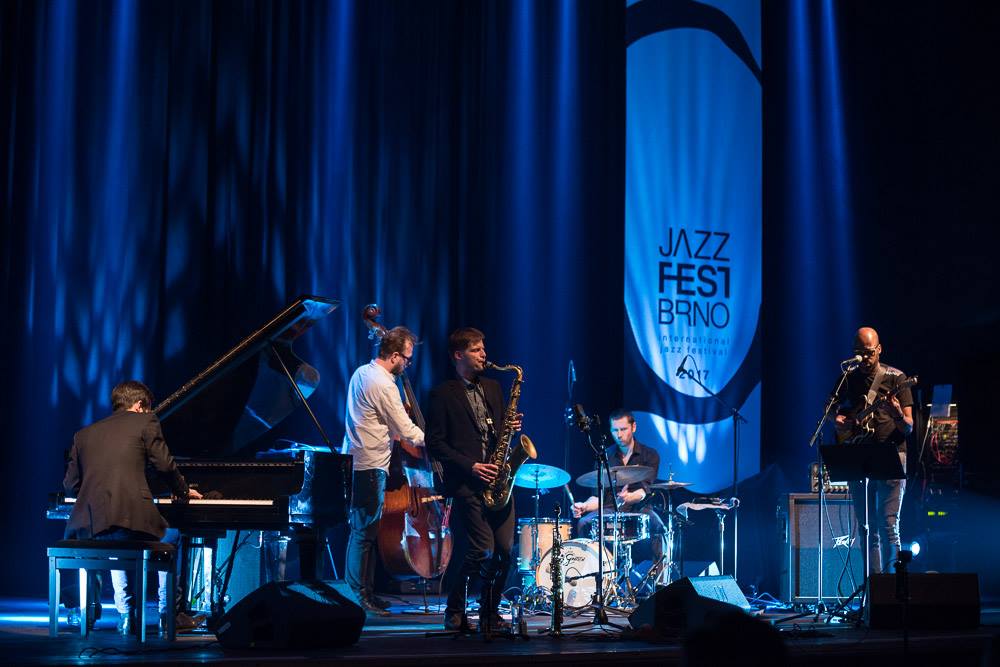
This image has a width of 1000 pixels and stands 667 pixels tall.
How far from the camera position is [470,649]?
4988 millimetres

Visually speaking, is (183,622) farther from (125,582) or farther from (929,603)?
(929,603)

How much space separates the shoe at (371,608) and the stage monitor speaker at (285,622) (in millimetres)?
1861

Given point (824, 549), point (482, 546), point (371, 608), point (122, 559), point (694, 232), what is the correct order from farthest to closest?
point (694, 232)
point (824, 549)
point (371, 608)
point (482, 546)
point (122, 559)

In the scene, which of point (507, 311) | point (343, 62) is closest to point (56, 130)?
point (343, 62)

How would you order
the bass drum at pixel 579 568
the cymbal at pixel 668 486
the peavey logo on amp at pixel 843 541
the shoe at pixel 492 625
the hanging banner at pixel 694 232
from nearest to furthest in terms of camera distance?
1. the shoe at pixel 492 625
2. the bass drum at pixel 579 568
3. the cymbal at pixel 668 486
4. the peavey logo on amp at pixel 843 541
5. the hanging banner at pixel 694 232

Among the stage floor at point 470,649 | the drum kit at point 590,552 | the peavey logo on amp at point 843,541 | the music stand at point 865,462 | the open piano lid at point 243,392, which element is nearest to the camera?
the stage floor at point 470,649

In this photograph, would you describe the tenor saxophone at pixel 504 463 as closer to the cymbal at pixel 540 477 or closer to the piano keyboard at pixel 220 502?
the piano keyboard at pixel 220 502

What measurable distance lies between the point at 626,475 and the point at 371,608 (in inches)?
75.1

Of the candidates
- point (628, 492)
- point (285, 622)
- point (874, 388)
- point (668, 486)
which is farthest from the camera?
point (628, 492)

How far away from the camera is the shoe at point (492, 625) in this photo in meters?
5.43

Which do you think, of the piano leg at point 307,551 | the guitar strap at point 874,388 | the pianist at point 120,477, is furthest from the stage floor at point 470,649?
the guitar strap at point 874,388

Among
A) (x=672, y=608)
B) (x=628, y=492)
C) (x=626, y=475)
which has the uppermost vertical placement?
(x=626, y=475)

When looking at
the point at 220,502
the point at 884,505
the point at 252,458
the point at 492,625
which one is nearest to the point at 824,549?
the point at 884,505

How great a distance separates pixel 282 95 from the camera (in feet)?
28.3
